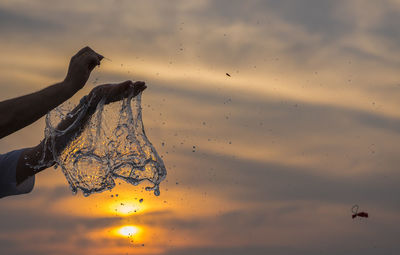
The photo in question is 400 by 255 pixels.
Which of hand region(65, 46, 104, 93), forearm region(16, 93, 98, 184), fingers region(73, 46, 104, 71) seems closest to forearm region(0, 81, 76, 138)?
hand region(65, 46, 104, 93)

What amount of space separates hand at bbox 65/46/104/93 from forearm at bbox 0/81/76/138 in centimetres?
15

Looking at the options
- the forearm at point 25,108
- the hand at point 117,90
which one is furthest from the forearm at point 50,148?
the forearm at point 25,108

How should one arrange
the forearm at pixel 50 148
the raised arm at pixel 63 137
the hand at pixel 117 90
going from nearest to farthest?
the hand at pixel 117 90 → the raised arm at pixel 63 137 → the forearm at pixel 50 148

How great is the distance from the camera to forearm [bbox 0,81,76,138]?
4.21 metres

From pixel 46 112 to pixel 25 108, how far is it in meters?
0.16

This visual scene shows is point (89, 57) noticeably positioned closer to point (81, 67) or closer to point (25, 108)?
point (81, 67)

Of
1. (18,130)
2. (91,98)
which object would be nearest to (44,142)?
(91,98)

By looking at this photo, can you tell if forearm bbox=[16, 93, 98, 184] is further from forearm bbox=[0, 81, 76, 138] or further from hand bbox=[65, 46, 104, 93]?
forearm bbox=[0, 81, 76, 138]

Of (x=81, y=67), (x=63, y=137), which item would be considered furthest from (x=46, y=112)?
(x=63, y=137)

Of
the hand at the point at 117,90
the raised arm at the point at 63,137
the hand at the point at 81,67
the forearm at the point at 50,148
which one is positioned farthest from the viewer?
the forearm at the point at 50,148

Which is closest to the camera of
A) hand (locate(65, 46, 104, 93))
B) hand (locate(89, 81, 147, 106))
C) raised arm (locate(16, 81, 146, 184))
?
hand (locate(65, 46, 104, 93))

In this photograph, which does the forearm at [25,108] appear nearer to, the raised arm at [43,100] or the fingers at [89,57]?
the raised arm at [43,100]

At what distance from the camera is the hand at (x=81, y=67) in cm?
445

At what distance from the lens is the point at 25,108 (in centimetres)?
424
